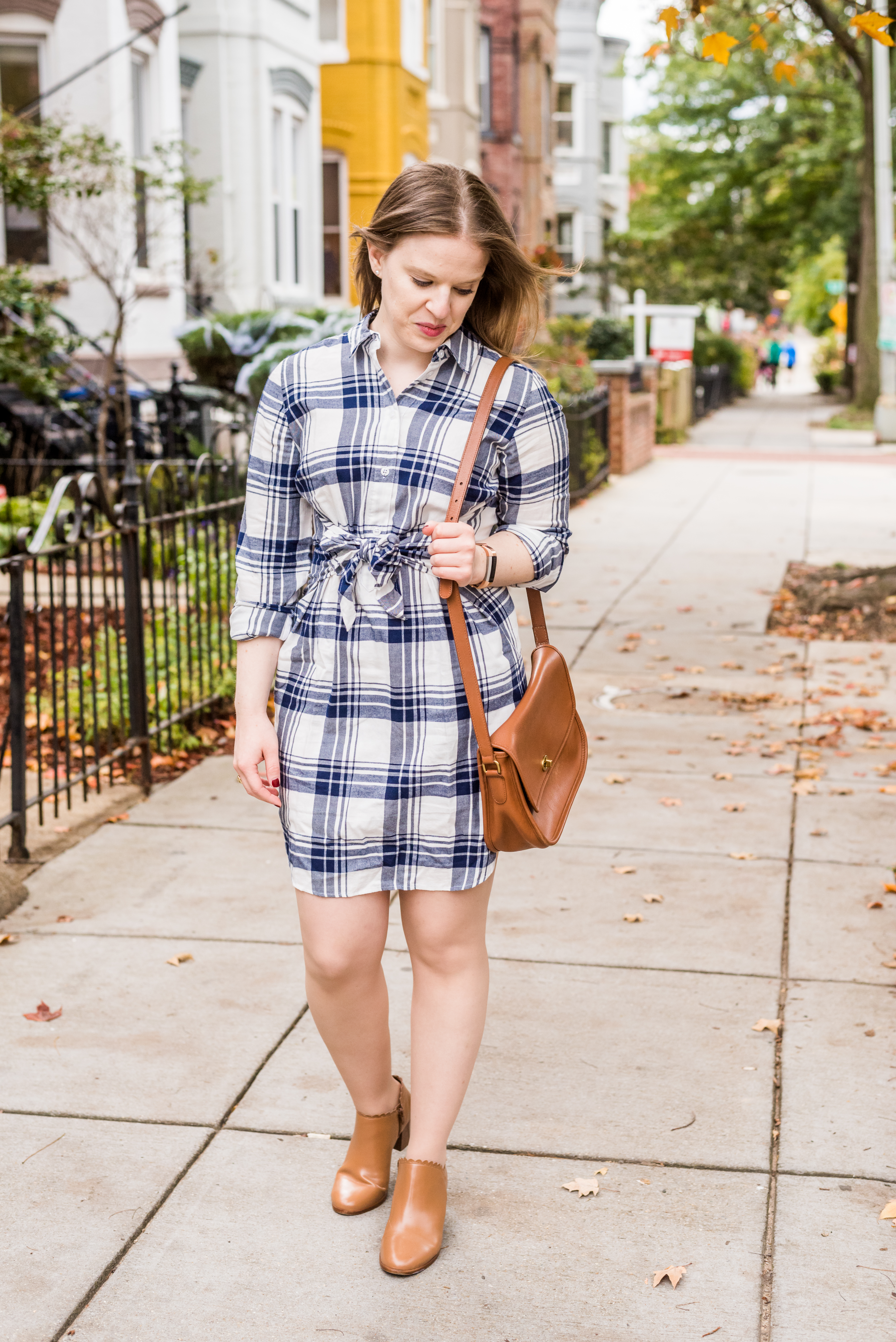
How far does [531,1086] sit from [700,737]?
338 cm

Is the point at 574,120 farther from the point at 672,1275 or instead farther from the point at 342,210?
the point at 672,1275

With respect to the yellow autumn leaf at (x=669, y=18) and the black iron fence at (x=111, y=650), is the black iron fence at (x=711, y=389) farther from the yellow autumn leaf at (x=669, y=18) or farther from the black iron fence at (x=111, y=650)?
the yellow autumn leaf at (x=669, y=18)

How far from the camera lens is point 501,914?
Result: 179 inches

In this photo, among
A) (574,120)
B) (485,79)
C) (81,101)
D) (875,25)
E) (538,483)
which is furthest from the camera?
(574,120)

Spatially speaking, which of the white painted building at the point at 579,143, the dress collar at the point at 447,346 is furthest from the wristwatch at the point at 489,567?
the white painted building at the point at 579,143

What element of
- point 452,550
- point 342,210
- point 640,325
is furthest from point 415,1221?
point 640,325

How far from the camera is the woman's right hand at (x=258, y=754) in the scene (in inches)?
105

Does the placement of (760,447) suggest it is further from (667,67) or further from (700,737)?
(700,737)

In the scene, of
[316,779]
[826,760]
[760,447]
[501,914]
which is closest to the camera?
[316,779]

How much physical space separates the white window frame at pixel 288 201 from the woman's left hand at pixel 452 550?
51.9 feet

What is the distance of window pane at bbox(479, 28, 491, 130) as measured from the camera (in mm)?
32281

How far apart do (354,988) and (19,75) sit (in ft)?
43.1

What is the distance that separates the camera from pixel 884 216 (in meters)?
22.3

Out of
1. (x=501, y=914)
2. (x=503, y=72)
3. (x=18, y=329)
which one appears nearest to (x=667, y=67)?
(x=503, y=72)
